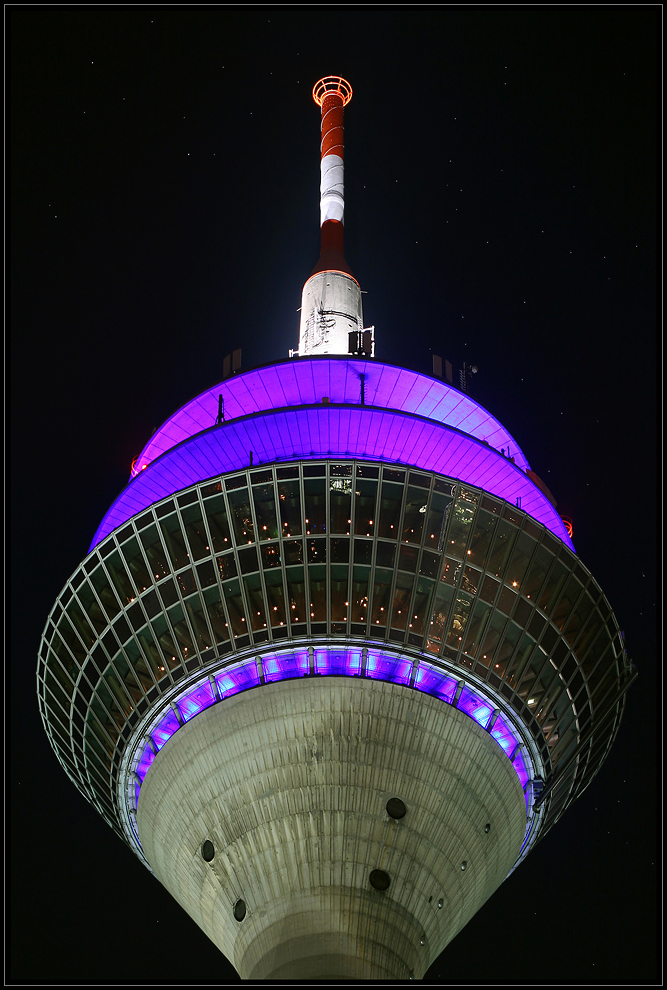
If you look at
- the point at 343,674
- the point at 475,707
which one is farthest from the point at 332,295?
the point at 475,707

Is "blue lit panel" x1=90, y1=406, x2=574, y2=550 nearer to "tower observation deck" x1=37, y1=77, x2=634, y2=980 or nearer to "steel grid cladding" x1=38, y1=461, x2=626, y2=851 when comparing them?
"tower observation deck" x1=37, y1=77, x2=634, y2=980

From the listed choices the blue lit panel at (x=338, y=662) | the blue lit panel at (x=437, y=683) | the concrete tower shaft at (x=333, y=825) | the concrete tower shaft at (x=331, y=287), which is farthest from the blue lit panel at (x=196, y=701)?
the concrete tower shaft at (x=331, y=287)

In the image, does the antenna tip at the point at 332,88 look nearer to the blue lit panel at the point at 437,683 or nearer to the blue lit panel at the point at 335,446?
the blue lit panel at the point at 335,446

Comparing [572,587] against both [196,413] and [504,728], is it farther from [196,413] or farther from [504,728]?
[196,413]

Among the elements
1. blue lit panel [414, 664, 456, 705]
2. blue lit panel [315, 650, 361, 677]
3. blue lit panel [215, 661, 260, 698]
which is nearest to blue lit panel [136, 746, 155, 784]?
blue lit panel [215, 661, 260, 698]

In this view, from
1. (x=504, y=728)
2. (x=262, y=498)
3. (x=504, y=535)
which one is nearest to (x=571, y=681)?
(x=504, y=728)
